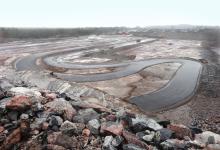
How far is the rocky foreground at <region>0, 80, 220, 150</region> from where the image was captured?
418 inches

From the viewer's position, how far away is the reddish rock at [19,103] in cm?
1204

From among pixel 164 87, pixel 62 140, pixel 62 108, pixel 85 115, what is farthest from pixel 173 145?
pixel 164 87

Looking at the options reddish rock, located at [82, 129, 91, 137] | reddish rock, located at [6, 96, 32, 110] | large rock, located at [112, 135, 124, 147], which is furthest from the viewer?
reddish rock, located at [6, 96, 32, 110]

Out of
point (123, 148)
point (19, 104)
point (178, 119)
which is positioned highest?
point (19, 104)

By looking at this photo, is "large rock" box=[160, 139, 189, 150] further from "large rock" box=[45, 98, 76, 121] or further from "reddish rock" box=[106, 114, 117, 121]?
"large rock" box=[45, 98, 76, 121]

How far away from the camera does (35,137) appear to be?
10.9 meters

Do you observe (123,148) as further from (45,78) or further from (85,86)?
(45,78)

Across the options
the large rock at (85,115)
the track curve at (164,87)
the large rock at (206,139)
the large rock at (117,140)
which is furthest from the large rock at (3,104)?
the track curve at (164,87)

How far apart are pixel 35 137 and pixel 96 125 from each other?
260 cm

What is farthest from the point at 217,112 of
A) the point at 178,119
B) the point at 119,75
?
the point at 119,75

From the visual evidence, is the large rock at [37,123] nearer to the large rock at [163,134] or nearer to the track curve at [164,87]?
the large rock at [163,134]

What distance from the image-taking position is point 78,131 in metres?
11.1

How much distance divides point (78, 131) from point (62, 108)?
2003 millimetres

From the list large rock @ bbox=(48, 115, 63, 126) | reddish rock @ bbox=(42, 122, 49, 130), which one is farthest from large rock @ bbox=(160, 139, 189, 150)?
reddish rock @ bbox=(42, 122, 49, 130)
